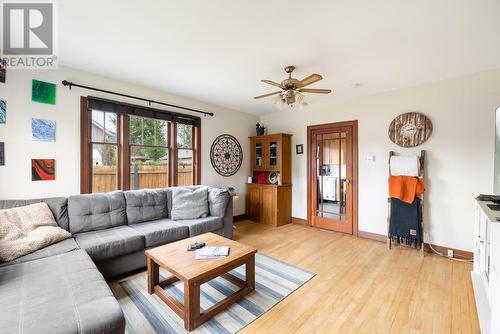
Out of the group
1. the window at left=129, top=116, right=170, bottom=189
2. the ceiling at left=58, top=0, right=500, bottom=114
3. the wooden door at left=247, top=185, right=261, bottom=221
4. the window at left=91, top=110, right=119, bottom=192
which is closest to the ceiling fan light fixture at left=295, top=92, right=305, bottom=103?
the ceiling at left=58, top=0, right=500, bottom=114

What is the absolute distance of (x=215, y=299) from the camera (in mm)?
2039

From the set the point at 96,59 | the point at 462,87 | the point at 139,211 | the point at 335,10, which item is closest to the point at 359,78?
the point at 462,87

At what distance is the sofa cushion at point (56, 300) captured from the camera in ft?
3.70

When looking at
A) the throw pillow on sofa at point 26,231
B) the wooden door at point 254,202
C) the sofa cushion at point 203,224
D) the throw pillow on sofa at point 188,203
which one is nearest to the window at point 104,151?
the throw pillow on sofa at point 26,231

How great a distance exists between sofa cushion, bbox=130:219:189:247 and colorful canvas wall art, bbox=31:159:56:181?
1174 millimetres

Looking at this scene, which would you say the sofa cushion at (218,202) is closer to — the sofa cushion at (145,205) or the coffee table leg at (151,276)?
the sofa cushion at (145,205)

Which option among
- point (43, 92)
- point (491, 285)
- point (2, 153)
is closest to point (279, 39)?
point (491, 285)

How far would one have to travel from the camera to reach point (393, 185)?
3238 millimetres

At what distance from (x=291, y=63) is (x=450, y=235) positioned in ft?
10.3

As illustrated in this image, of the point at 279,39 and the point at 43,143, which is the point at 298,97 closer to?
the point at 279,39

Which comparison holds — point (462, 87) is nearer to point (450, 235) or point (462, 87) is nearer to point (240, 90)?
point (450, 235)

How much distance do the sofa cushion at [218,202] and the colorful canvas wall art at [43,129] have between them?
2.17m

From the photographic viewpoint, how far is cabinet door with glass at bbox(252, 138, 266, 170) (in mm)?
4945

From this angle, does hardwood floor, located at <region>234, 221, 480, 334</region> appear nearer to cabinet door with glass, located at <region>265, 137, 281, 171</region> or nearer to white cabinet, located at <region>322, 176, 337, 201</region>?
white cabinet, located at <region>322, 176, 337, 201</region>
